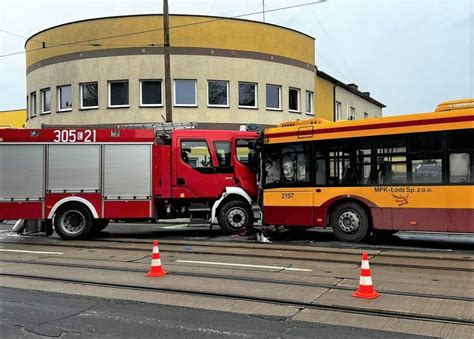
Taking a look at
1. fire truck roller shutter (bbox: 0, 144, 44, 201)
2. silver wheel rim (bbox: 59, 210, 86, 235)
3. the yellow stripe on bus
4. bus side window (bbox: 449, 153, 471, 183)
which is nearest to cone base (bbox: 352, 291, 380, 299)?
the yellow stripe on bus

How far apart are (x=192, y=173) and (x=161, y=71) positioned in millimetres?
11989

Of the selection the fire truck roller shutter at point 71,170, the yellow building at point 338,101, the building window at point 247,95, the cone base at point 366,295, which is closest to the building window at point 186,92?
the building window at point 247,95

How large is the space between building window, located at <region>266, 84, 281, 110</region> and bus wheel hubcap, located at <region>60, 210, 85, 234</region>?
14.8 metres

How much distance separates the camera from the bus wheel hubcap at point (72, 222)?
505 inches

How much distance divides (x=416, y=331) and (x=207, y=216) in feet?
27.9

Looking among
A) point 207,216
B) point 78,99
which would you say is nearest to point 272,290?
point 207,216

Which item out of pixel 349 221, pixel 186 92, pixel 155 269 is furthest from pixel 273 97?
pixel 155 269

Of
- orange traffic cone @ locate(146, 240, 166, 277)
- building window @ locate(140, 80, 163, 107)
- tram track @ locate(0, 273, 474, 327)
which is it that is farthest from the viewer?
building window @ locate(140, 80, 163, 107)

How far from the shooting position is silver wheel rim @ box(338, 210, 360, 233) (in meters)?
11.1

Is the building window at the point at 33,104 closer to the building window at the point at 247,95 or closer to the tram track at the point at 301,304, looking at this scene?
the building window at the point at 247,95

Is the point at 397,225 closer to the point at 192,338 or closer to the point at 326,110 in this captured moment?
the point at 192,338

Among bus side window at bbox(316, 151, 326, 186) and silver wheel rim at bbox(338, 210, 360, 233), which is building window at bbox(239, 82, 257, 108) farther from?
silver wheel rim at bbox(338, 210, 360, 233)

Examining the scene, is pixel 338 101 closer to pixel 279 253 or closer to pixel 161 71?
pixel 161 71

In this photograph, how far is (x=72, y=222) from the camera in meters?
13.0
